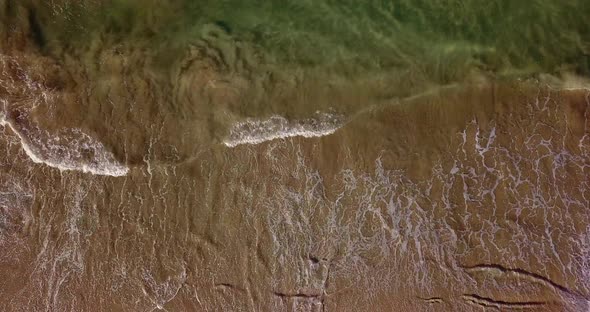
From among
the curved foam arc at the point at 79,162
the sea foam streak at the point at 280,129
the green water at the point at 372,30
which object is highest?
the green water at the point at 372,30

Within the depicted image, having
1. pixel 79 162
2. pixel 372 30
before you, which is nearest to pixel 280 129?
pixel 372 30

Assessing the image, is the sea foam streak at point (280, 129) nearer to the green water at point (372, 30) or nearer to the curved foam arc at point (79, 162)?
the green water at point (372, 30)

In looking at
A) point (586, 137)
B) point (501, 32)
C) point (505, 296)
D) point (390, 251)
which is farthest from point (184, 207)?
point (586, 137)

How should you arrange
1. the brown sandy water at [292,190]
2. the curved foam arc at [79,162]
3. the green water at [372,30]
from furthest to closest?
the green water at [372,30] → the curved foam arc at [79,162] → the brown sandy water at [292,190]

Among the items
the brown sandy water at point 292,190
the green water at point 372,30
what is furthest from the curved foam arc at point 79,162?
the green water at point 372,30

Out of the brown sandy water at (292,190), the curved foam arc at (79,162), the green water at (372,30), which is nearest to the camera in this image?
the brown sandy water at (292,190)

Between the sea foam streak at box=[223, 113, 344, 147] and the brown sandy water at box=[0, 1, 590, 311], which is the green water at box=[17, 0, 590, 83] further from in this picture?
the sea foam streak at box=[223, 113, 344, 147]

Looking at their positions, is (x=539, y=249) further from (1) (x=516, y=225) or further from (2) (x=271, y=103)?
(2) (x=271, y=103)
